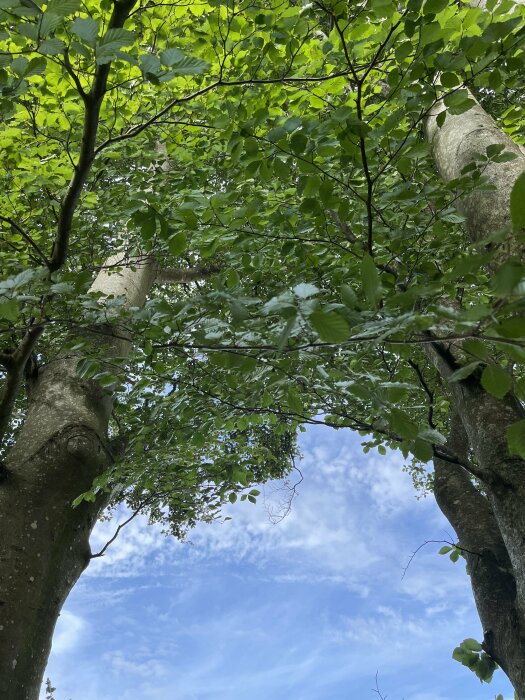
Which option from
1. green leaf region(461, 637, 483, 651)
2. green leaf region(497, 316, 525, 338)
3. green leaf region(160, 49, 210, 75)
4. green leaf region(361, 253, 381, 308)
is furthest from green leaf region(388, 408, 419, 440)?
green leaf region(461, 637, 483, 651)

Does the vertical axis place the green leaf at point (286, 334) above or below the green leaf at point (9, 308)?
below

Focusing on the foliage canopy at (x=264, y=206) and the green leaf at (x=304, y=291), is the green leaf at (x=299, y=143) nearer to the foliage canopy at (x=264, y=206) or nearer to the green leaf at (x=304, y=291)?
the foliage canopy at (x=264, y=206)

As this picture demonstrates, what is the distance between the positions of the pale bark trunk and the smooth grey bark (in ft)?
7.64

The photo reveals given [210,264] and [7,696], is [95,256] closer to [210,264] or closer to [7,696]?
[210,264]

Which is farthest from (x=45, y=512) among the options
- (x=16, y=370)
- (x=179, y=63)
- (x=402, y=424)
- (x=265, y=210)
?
(x=179, y=63)

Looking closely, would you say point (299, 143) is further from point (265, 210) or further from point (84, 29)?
point (265, 210)

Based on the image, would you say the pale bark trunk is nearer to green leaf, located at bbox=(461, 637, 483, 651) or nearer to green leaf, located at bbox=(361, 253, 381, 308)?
green leaf, located at bbox=(361, 253, 381, 308)

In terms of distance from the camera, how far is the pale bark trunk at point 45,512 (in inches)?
141

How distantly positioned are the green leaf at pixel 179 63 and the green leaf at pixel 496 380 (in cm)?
148

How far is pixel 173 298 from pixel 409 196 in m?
7.48

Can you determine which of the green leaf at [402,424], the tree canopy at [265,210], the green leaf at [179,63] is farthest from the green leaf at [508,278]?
the green leaf at [179,63]

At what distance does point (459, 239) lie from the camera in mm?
4930

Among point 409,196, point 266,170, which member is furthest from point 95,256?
point 409,196

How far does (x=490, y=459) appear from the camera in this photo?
11.3 feet
